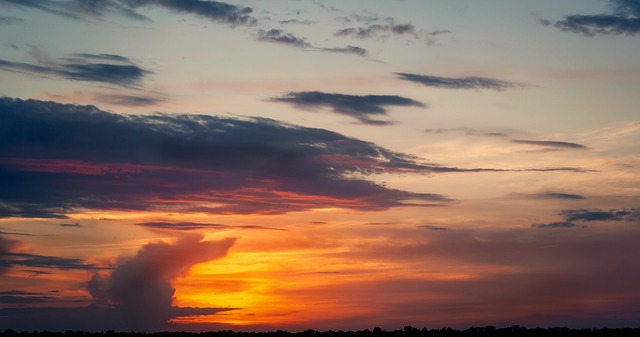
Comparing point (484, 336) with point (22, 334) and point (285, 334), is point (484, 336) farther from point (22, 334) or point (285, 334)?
point (22, 334)

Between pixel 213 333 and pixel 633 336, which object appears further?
pixel 213 333

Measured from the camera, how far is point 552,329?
371 feet

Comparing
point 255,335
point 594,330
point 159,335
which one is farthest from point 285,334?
point 594,330

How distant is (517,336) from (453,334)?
25.4 ft

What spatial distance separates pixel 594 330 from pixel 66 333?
58452mm

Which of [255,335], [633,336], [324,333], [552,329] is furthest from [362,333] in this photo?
[633,336]

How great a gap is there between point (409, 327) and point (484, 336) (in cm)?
1491

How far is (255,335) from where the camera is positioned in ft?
379

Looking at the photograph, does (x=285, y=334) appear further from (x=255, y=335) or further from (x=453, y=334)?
(x=453, y=334)

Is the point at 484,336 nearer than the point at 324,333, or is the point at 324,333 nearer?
the point at 484,336

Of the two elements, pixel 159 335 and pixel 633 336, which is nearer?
pixel 633 336

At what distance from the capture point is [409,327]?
118 m

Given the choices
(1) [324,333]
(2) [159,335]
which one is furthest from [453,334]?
(2) [159,335]

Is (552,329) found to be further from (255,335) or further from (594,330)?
(255,335)
